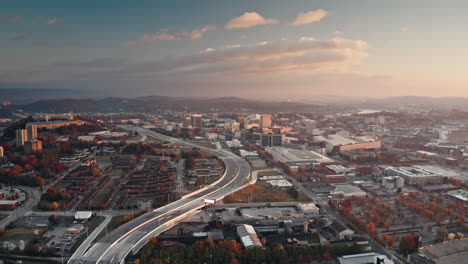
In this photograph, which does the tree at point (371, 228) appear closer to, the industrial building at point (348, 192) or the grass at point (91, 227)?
the industrial building at point (348, 192)

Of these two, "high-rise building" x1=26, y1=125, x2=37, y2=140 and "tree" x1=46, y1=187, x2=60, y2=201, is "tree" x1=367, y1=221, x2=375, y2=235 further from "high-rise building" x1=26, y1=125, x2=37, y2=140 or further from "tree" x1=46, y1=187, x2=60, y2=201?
"high-rise building" x1=26, y1=125, x2=37, y2=140

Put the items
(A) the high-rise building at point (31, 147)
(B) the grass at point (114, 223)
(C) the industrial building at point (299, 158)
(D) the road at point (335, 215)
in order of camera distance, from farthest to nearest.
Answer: (A) the high-rise building at point (31, 147) < (C) the industrial building at point (299, 158) < (B) the grass at point (114, 223) < (D) the road at point (335, 215)

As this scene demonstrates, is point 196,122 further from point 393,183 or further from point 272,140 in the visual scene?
point 393,183

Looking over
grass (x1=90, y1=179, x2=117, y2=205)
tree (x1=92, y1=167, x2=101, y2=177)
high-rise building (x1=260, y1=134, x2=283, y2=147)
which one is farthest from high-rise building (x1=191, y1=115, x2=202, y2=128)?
grass (x1=90, y1=179, x2=117, y2=205)

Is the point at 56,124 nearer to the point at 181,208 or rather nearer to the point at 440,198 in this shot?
the point at 181,208

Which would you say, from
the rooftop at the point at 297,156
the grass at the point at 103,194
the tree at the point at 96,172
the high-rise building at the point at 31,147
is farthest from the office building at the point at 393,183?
the high-rise building at the point at 31,147
